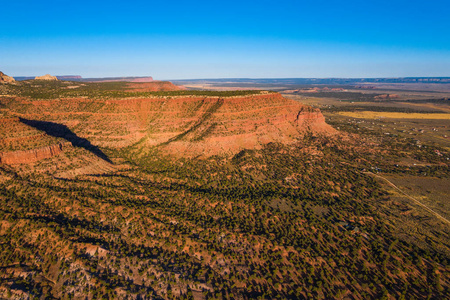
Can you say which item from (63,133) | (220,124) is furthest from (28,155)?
(220,124)

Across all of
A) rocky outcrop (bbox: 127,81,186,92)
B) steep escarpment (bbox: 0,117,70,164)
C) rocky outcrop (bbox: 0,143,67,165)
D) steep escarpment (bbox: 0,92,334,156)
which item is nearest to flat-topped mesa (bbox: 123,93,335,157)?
steep escarpment (bbox: 0,92,334,156)

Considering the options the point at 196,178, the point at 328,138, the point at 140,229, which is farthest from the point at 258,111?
the point at 140,229

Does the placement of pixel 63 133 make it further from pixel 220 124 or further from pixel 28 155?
pixel 220 124

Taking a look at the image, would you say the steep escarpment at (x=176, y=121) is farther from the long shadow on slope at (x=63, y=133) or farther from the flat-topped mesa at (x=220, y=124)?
the long shadow on slope at (x=63, y=133)

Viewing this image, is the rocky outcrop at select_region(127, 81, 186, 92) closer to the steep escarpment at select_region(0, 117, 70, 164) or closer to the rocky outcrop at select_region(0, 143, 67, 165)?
the steep escarpment at select_region(0, 117, 70, 164)

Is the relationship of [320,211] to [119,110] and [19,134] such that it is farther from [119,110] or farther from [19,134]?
[119,110]
